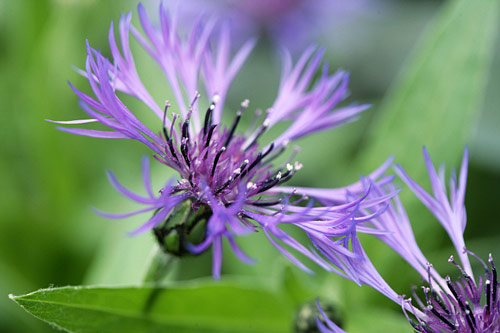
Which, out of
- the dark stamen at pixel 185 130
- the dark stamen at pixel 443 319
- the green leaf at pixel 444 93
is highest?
the green leaf at pixel 444 93

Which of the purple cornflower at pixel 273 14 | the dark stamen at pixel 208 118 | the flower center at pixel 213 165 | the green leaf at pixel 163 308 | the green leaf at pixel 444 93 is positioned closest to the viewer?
the green leaf at pixel 163 308

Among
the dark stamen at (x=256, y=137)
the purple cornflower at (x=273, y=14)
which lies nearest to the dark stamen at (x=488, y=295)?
the dark stamen at (x=256, y=137)

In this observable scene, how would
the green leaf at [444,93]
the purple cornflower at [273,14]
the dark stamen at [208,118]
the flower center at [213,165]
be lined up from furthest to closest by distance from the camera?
the purple cornflower at [273,14] → the green leaf at [444,93] → the dark stamen at [208,118] → the flower center at [213,165]

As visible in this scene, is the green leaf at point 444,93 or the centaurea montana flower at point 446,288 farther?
the green leaf at point 444,93

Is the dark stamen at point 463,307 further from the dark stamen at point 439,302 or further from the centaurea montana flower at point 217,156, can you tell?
the centaurea montana flower at point 217,156

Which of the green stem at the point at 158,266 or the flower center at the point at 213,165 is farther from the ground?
the flower center at the point at 213,165

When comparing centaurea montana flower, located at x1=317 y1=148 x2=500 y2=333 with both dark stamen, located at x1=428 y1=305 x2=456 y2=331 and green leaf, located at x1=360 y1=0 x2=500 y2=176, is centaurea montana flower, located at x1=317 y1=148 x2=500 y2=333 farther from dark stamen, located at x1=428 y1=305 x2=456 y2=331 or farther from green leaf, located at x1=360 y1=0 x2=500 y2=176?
green leaf, located at x1=360 y1=0 x2=500 y2=176

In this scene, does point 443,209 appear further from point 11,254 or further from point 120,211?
point 11,254
